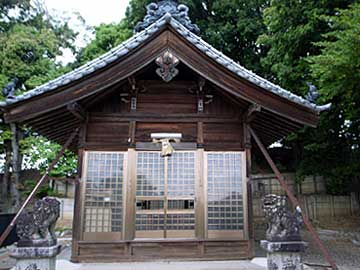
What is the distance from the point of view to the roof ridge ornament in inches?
273

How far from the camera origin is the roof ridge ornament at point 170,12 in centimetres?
692

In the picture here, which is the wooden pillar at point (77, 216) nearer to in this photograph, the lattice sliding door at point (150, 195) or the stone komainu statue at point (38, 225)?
the lattice sliding door at point (150, 195)

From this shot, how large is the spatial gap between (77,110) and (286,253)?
470 centimetres

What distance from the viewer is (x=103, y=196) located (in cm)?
637

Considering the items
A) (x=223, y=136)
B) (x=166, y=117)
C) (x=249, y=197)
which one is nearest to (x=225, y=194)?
(x=249, y=197)

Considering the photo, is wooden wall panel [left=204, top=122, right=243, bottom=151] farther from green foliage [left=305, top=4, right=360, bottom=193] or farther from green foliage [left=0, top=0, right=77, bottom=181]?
green foliage [left=0, top=0, right=77, bottom=181]

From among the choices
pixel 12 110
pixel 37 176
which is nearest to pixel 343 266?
pixel 12 110


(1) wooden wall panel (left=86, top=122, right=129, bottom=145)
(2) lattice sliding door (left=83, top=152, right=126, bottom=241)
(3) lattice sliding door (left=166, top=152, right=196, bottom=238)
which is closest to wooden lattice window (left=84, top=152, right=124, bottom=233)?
(2) lattice sliding door (left=83, top=152, right=126, bottom=241)

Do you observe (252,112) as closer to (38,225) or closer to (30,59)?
(38,225)

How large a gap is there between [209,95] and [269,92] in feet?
5.29

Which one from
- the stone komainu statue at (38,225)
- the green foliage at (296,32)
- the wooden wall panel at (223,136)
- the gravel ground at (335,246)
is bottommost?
the gravel ground at (335,246)

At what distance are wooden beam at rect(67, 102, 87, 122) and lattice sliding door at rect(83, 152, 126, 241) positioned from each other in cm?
82

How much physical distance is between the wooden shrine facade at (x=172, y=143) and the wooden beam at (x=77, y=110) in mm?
36

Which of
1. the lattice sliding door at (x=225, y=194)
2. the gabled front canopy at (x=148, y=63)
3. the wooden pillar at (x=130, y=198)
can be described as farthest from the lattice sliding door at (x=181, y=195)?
the gabled front canopy at (x=148, y=63)
